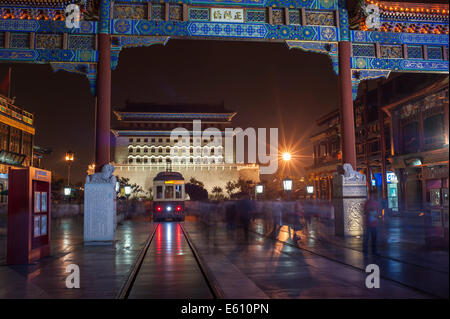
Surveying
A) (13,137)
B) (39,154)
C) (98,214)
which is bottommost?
(98,214)

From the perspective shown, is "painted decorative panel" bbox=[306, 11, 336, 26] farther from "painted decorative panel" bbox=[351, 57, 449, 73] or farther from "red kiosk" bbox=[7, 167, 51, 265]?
"red kiosk" bbox=[7, 167, 51, 265]

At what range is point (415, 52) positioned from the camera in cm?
1497

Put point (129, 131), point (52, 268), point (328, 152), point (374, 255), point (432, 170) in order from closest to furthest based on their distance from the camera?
1. point (52, 268)
2. point (374, 255)
3. point (432, 170)
4. point (328, 152)
5. point (129, 131)

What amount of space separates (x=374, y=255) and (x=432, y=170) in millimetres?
18016

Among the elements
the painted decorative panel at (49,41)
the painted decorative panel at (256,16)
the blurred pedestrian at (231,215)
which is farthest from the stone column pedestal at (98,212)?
the painted decorative panel at (256,16)

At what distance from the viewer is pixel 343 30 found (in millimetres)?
14531

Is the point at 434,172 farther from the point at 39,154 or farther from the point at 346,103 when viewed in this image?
the point at 39,154

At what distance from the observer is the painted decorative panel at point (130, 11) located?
45.8 feet

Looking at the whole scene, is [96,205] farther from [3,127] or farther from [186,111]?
[186,111]

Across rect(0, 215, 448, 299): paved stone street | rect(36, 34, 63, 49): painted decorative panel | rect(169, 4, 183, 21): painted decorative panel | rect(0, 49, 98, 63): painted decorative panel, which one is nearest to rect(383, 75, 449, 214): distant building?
rect(0, 215, 448, 299): paved stone street

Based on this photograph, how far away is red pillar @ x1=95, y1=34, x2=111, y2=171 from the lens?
13672 mm

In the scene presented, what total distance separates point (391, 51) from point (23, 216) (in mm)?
12168

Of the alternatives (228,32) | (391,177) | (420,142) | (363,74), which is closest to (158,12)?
(228,32)
